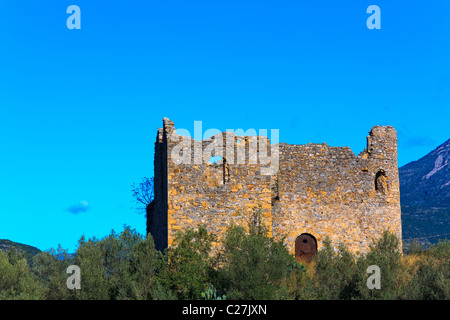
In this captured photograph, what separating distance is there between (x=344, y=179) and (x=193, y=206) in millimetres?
6766

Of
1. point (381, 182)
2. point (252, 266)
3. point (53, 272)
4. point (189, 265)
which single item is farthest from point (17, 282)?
point (381, 182)

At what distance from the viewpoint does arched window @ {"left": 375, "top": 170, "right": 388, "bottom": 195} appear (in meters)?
24.4

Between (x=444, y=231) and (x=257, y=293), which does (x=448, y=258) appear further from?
(x=444, y=231)

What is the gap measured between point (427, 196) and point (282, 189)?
174ft

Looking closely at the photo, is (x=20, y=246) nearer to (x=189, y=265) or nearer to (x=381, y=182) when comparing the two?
(x=189, y=265)

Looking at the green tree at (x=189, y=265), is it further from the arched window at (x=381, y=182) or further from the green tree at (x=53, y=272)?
the arched window at (x=381, y=182)

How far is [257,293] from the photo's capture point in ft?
59.2

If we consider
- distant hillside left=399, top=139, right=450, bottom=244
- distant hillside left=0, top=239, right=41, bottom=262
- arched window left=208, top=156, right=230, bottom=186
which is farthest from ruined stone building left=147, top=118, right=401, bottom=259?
distant hillside left=399, top=139, right=450, bottom=244

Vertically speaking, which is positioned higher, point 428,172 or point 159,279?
point 428,172

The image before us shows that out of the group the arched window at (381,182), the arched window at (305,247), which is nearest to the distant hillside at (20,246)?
the arched window at (305,247)

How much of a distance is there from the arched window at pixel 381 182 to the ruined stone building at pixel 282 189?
0.04 m

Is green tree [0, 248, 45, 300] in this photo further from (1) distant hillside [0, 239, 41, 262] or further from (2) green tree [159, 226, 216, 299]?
(1) distant hillside [0, 239, 41, 262]

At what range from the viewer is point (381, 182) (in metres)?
24.5
